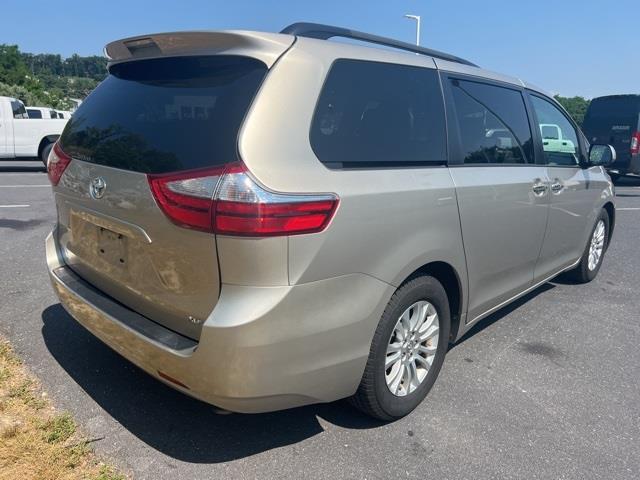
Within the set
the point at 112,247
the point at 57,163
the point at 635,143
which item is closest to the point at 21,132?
the point at 57,163

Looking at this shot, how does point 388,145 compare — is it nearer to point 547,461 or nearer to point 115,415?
point 547,461

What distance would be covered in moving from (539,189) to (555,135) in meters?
0.96

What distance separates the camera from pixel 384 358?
2582 mm

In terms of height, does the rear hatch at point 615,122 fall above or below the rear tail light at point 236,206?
above

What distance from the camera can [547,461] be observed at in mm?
2566

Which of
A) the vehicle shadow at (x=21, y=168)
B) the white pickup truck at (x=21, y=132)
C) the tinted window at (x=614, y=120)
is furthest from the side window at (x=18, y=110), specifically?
the tinted window at (x=614, y=120)

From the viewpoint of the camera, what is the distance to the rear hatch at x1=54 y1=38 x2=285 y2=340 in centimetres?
213

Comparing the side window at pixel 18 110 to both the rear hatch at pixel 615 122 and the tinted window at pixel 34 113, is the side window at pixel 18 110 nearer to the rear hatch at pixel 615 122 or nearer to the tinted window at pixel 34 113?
the tinted window at pixel 34 113

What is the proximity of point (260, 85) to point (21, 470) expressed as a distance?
6.31 feet

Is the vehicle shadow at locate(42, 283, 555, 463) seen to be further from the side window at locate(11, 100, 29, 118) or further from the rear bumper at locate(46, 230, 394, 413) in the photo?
the side window at locate(11, 100, 29, 118)

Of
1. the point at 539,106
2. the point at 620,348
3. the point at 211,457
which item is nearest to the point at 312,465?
the point at 211,457

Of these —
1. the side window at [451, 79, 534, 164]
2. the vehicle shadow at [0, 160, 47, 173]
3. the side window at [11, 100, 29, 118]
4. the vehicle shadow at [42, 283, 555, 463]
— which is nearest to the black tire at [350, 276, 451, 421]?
the vehicle shadow at [42, 283, 555, 463]

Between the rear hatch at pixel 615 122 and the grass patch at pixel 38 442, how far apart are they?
521 inches

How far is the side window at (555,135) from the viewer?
13.5 feet
